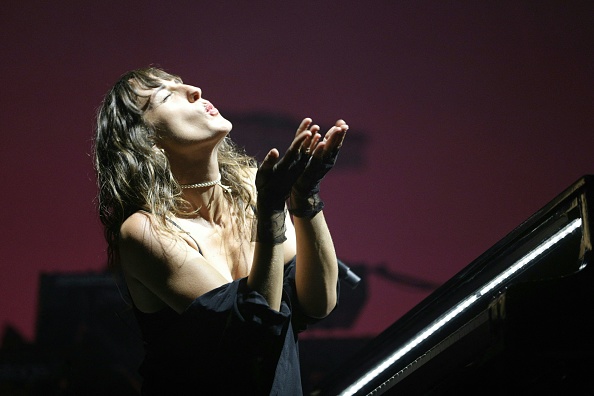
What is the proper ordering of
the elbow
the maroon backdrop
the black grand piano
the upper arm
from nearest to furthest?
the black grand piano < the upper arm < the elbow < the maroon backdrop

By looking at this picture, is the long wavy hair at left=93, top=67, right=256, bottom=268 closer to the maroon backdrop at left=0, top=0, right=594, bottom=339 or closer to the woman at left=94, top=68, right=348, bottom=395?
the woman at left=94, top=68, right=348, bottom=395

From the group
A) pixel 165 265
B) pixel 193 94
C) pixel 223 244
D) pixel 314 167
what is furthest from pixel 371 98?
pixel 165 265

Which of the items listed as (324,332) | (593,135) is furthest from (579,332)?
(593,135)

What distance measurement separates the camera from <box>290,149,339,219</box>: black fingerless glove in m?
1.43

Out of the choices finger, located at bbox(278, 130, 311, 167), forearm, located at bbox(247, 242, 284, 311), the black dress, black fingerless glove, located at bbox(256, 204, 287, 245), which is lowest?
the black dress

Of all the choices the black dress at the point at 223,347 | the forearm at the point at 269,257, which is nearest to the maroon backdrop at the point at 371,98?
the black dress at the point at 223,347

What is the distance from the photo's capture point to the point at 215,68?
291cm

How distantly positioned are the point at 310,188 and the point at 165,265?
34 centimetres

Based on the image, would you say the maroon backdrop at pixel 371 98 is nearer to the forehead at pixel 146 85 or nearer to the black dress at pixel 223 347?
the forehead at pixel 146 85

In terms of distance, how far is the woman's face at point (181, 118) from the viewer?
163 centimetres

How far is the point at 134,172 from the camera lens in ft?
5.28

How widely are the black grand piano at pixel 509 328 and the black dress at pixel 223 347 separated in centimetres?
32

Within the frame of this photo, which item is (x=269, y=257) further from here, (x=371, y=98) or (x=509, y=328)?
(x=371, y=98)

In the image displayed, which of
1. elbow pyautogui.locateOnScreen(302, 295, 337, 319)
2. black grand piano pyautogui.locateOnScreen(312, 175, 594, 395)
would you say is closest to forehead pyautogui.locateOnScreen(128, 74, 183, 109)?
elbow pyautogui.locateOnScreen(302, 295, 337, 319)
